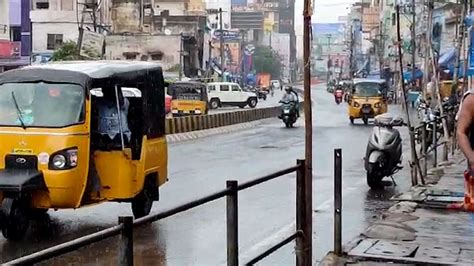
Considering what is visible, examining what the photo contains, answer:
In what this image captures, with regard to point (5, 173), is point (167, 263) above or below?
below

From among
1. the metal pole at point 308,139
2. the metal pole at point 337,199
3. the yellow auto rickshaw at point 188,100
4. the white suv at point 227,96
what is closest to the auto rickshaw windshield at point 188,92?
the yellow auto rickshaw at point 188,100

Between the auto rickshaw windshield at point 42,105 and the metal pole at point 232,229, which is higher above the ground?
the auto rickshaw windshield at point 42,105

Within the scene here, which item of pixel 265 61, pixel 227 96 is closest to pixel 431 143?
pixel 227 96

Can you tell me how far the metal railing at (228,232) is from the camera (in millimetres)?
3436

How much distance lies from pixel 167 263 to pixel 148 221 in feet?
13.1

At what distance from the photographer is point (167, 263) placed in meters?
8.06

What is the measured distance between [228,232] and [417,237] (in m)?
3.79

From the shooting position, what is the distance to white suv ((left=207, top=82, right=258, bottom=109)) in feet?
193

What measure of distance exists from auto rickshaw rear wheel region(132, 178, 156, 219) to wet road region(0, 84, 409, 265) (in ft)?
1.08

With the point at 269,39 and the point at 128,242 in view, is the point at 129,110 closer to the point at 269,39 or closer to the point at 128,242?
the point at 128,242

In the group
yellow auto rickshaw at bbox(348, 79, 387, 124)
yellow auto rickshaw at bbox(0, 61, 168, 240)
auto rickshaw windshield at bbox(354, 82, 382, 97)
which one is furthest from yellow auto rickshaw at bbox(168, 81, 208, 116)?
yellow auto rickshaw at bbox(0, 61, 168, 240)

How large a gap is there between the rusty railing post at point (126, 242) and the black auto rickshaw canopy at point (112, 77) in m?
5.83

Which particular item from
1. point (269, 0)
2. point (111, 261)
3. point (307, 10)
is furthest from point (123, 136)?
point (269, 0)

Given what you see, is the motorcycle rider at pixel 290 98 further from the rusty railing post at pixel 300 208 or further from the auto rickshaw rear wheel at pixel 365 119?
the rusty railing post at pixel 300 208
